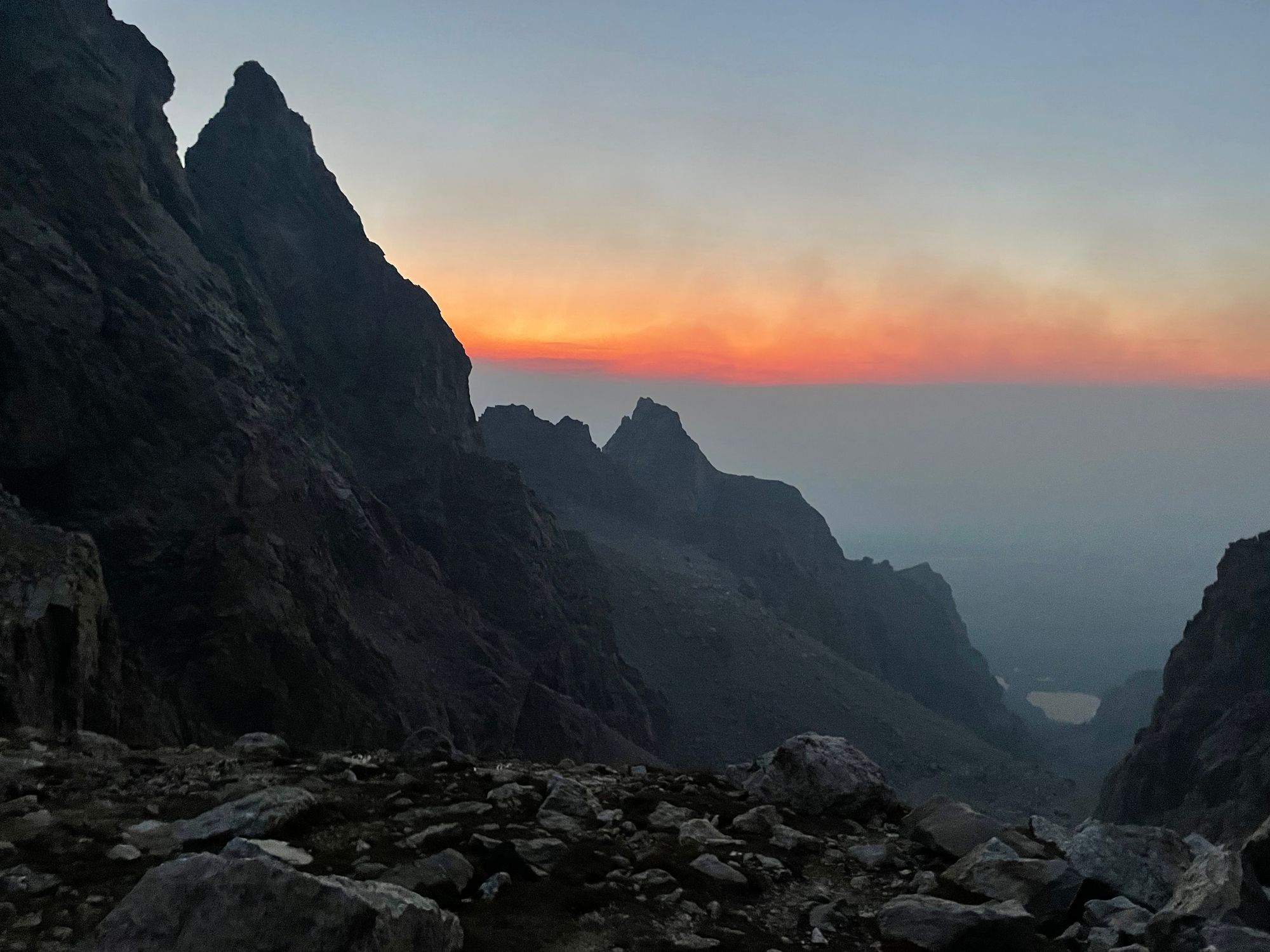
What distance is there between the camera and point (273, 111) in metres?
116

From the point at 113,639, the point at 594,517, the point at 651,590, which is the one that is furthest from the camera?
the point at 594,517

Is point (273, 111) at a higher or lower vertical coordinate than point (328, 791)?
higher

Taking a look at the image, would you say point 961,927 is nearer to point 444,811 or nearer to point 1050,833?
point 1050,833

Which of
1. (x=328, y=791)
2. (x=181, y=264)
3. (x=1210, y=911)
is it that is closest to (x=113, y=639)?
(x=328, y=791)

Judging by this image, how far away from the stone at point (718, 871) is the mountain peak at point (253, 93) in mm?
129014

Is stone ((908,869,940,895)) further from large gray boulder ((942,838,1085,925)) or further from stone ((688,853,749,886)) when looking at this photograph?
stone ((688,853,749,886))

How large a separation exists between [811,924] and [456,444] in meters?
113

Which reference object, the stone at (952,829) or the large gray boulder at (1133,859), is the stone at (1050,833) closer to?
the stone at (952,829)

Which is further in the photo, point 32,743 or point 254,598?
point 254,598

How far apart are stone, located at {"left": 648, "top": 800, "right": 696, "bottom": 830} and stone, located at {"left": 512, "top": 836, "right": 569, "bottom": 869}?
2.60 m

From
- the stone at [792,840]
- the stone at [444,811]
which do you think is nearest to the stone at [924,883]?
the stone at [792,840]

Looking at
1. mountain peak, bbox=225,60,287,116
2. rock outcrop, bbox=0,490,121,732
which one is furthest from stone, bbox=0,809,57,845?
mountain peak, bbox=225,60,287,116

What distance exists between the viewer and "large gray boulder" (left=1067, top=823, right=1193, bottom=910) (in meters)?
→ 12.2

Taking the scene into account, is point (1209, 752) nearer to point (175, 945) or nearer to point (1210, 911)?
point (1210, 911)
